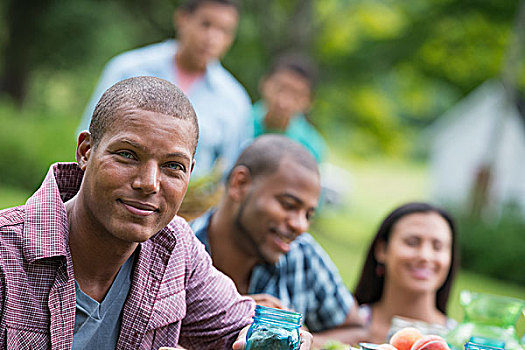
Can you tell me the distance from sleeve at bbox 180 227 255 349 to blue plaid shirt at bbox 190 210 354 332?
1.27 meters

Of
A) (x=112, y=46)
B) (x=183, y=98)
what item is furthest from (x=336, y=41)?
(x=183, y=98)

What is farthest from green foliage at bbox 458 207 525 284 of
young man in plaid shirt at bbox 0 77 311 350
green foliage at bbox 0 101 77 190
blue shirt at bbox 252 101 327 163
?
young man in plaid shirt at bbox 0 77 311 350

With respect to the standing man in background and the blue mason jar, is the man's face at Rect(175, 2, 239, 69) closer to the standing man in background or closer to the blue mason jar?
the standing man in background

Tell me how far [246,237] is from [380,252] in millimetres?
1095

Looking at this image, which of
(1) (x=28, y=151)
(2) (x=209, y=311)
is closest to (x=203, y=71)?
(2) (x=209, y=311)

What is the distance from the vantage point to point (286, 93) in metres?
6.41

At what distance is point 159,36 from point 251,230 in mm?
15947

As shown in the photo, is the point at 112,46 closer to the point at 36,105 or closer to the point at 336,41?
the point at 36,105

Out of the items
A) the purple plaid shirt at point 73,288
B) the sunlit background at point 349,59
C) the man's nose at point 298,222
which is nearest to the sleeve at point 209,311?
the purple plaid shirt at point 73,288

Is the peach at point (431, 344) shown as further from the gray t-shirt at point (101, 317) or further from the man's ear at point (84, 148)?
the man's ear at point (84, 148)

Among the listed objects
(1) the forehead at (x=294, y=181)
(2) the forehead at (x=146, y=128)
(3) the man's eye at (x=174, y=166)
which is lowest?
(3) the man's eye at (x=174, y=166)

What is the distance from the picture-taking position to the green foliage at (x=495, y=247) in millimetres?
15438

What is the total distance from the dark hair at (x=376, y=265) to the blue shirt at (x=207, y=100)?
133cm

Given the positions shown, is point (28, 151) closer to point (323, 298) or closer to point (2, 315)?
point (323, 298)
